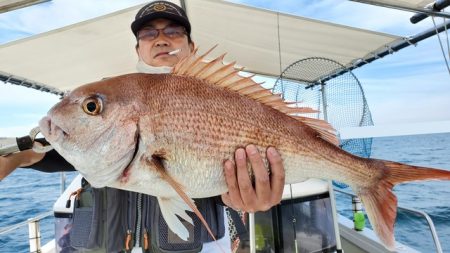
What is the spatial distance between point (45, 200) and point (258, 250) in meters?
15.1

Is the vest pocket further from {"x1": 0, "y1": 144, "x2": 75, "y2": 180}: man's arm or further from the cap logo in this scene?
the cap logo

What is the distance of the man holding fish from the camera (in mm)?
1214

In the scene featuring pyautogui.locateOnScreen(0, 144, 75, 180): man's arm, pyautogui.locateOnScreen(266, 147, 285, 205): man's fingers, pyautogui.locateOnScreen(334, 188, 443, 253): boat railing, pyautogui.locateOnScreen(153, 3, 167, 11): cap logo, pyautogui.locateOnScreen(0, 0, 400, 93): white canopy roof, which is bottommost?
pyautogui.locateOnScreen(334, 188, 443, 253): boat railing

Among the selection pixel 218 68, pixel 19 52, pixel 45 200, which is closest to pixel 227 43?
pixel 19 52

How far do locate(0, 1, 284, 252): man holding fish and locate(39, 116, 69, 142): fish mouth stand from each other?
0.54 m

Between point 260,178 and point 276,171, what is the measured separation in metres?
0.09

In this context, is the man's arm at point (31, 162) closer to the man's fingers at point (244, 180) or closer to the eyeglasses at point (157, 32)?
the eyeglasses at point (157, 32)

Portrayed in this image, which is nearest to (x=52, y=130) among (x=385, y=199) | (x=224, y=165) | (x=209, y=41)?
(x=224, y=165)

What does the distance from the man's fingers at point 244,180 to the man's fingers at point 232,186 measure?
0.02 meters

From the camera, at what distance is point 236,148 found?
3.88 feet

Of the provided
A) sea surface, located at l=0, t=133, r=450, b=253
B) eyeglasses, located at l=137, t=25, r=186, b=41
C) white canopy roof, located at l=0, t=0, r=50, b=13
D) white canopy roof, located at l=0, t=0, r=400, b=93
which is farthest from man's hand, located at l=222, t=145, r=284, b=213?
sea surface, located at l=0, t=133, r=450, b=253

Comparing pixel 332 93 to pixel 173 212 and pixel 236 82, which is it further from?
pixel 173 212

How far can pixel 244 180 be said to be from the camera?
1267 millimetres

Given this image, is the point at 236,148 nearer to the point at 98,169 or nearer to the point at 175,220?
the point at 175,220
